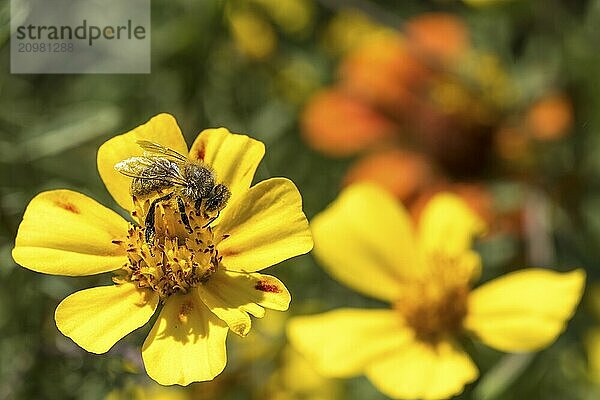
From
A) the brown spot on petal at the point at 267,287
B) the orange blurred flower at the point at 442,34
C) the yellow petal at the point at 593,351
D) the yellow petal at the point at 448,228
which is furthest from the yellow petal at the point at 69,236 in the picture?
the orange blurred flower at the point at 442,34

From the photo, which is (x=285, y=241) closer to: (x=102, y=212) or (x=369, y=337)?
(x=102, y=212)

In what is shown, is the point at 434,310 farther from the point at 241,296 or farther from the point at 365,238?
the point at 241,296

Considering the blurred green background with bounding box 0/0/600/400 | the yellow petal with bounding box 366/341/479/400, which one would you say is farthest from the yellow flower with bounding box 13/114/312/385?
the yellow petal with bounding box 366/341/479/400

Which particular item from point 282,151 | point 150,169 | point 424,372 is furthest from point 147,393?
point 282,151

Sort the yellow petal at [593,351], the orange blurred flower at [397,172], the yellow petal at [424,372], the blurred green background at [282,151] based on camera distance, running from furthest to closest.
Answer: the orange blurred flower at [397,172] < the yellow petal at [593,351] < the blurred green background at [282,151] < the yellow petal at [424,372]

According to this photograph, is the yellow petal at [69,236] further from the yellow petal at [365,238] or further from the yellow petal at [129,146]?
the yellow petal at [365,238]

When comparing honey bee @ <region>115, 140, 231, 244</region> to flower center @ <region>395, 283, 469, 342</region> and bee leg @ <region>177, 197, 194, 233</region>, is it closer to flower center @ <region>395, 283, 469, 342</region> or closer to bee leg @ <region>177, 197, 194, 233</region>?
bee leg @ <region>177, 197, 194, 233</region>
